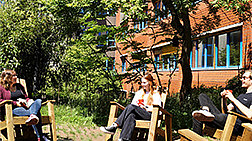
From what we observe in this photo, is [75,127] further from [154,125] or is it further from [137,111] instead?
[154,125]

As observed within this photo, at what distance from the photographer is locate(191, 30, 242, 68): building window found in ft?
35.0

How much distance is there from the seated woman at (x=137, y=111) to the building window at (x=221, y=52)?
195 inches

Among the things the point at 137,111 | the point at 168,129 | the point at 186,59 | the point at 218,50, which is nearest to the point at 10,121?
the point at 137,111

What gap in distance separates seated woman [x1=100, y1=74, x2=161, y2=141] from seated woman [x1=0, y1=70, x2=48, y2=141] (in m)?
1.04

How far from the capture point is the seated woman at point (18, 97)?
15.5 feet

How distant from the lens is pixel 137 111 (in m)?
4.78

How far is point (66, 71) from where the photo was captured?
11180 mm

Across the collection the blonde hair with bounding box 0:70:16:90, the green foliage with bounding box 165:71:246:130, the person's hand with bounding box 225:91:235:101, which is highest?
the blonde hair with bounding box 0:70:16:90

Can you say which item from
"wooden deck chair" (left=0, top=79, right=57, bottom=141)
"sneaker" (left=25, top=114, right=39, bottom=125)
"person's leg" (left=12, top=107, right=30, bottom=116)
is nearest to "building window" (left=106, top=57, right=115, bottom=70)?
"wooden deck chair" (left=0, top=79, right=57, bottom=141)

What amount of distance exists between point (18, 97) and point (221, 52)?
8563 mm

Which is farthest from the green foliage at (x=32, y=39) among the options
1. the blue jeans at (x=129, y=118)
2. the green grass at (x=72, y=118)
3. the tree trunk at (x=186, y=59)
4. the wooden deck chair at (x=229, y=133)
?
the wooden deck chair at (x=229, y=133)

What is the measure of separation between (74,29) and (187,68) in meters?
4.62

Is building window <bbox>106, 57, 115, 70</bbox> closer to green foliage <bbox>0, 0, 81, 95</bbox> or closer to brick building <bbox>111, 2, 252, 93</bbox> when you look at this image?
brick building <bbox>111, 2, 252, 93</bbox>

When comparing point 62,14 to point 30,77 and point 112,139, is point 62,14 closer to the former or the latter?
point 30,77
